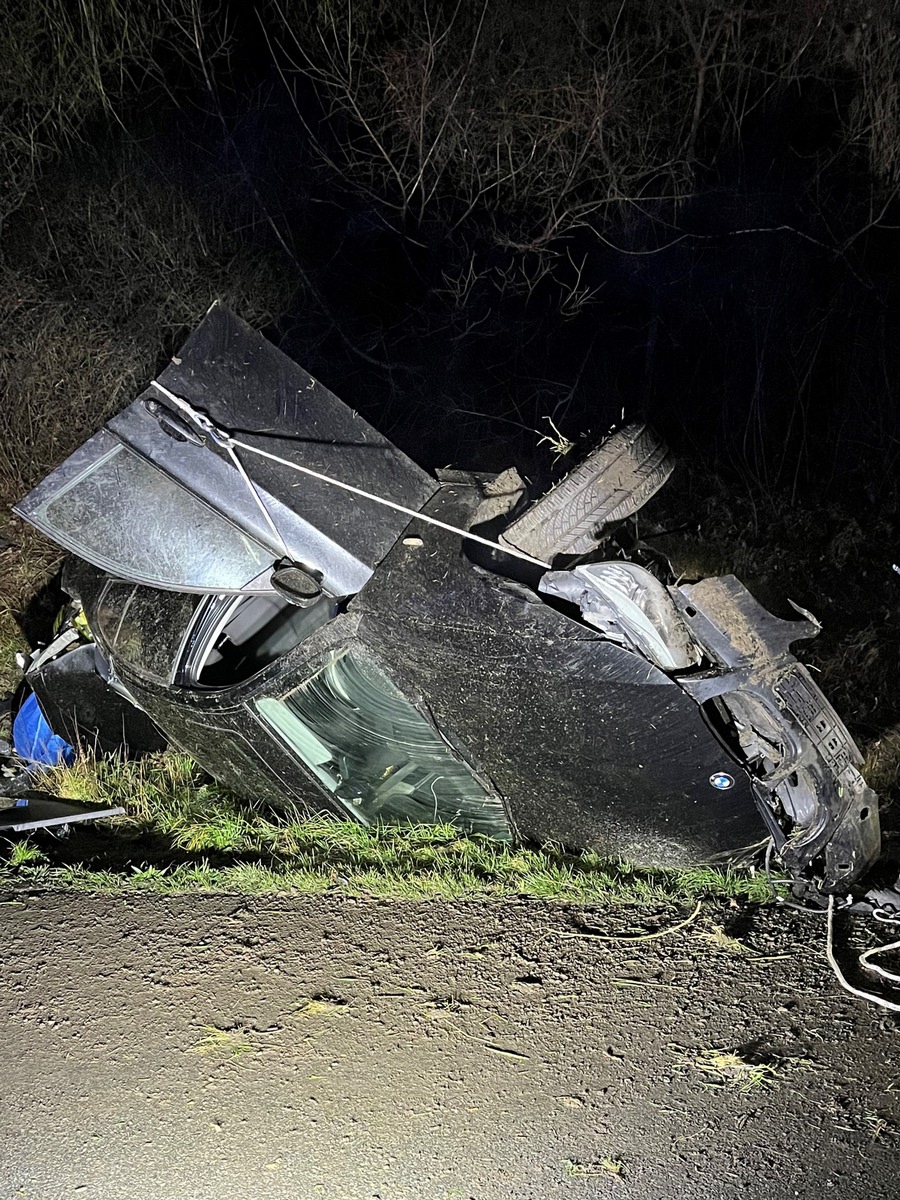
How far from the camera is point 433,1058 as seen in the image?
3.82 m

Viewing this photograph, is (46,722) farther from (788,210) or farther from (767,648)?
(788,210)

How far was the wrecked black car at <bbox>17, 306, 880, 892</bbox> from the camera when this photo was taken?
3922 mm

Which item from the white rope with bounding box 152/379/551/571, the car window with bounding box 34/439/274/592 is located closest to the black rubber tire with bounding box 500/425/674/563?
the white rope with bounding box 152/379/551/571

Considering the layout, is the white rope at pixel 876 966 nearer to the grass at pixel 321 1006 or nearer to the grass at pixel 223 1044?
the grass at pixel 321 1006

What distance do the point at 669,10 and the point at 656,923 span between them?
826 cm

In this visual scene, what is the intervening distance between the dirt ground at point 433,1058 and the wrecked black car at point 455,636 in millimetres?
477

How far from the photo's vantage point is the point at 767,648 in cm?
396

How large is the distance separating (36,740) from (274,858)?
74.9 inches

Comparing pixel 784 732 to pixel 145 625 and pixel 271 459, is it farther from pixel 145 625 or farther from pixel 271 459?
pixel 145 625

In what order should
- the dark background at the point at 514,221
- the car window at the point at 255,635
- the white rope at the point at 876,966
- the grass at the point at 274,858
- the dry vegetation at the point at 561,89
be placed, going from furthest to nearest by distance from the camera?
1. the dry vegetation at the point at 561,89
2. the dark background at the point at 514,221
3. the car window at the point at 255,635
4. the grass at the point at 274,858
5. the white rope at the point at 876,966

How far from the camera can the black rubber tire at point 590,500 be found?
3.90 metres

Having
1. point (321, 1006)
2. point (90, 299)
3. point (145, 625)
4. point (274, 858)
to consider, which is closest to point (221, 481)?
point (145, 625)

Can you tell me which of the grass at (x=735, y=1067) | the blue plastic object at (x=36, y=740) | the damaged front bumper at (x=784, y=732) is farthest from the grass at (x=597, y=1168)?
the blue plastic object at (x=36, y=740)

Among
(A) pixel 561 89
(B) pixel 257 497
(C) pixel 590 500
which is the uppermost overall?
(A) pixel 561 89
